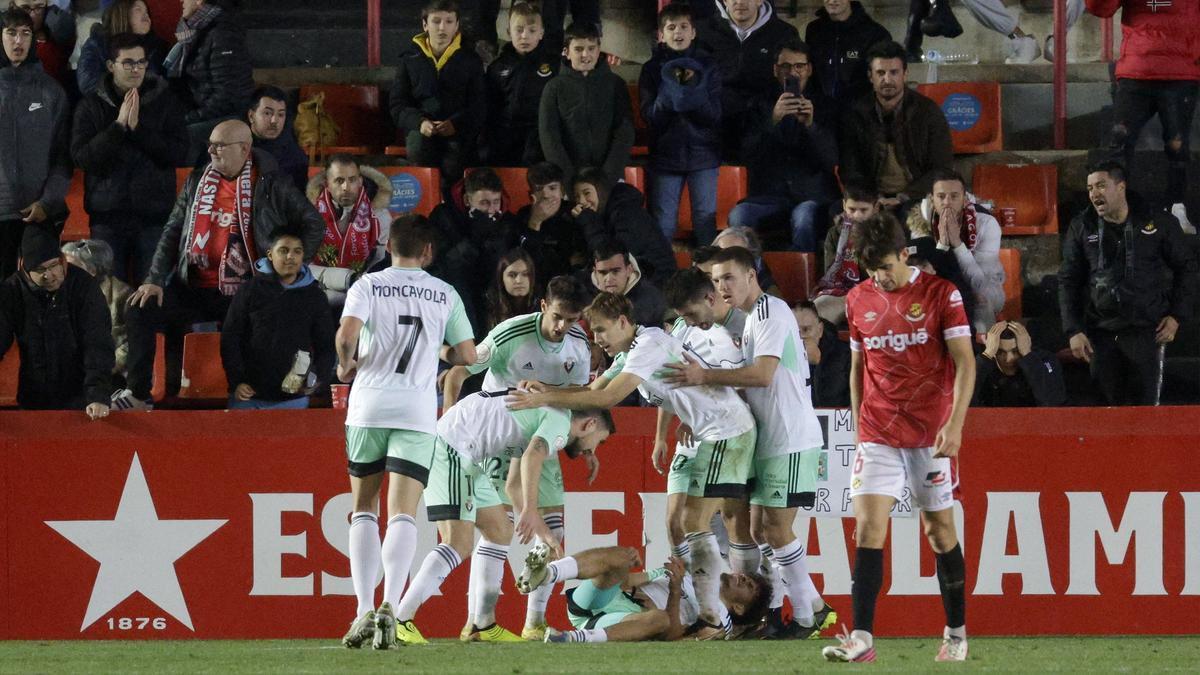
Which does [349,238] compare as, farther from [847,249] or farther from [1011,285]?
[1011,285]

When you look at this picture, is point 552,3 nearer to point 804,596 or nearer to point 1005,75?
point 1005,75

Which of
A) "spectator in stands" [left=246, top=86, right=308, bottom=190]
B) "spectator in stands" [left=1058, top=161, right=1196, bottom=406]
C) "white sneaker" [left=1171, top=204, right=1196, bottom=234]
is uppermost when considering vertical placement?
"spectator in stands" [left=246, top=86, right=308, bottom=190]

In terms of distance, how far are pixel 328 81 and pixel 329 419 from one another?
5.05m

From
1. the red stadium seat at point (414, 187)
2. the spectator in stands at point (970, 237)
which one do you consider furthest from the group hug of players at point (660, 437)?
the red stadium seat at point (414, 187)

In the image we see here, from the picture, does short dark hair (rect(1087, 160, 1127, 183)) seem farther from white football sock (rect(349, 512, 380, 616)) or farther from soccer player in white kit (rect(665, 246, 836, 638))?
white football sock (rect(349, 512, 380, 616))

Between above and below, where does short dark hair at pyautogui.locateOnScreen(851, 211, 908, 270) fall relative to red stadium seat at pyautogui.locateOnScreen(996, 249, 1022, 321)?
above

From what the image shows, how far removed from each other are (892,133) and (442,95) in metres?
3.08

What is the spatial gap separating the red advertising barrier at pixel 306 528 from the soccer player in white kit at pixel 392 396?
169 centimetres

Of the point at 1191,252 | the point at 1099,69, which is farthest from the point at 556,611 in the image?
Result: the point at 1099,69

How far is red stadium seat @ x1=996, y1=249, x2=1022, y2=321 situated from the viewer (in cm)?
1185

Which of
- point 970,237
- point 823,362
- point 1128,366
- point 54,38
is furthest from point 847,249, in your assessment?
point 54,38

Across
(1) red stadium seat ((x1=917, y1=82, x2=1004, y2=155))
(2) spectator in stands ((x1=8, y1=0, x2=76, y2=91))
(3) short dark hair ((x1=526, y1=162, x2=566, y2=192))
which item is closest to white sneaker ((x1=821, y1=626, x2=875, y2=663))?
(3) short dark hair ((x1=526, y1=162, x2=566, y2=192))

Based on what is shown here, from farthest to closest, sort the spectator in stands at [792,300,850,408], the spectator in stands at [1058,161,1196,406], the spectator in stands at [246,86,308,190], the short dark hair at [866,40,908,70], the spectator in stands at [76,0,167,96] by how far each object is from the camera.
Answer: the spectator in stands at [76,0,167,96] → the short dark hair at [866,40,908,70] → the spectator in stands at [246,86,308,190] → the spectator in stands at [1058,161,1196,406] → the spectator in stands at [792,300,850,408]

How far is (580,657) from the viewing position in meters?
8.06
